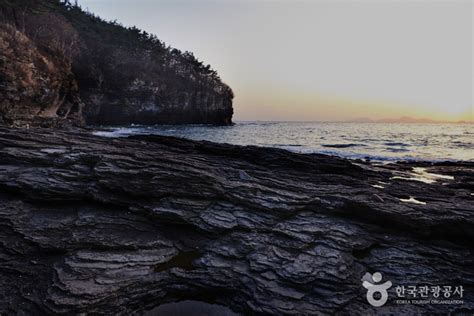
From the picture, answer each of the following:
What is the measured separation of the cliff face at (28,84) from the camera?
2956cm

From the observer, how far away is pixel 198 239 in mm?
6562

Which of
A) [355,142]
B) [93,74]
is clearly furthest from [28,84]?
[355,142]

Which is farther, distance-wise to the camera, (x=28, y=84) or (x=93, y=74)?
(x=93, y=74)

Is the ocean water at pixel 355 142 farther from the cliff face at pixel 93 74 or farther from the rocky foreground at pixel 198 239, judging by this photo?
the rocky foreground at pixel 198 239

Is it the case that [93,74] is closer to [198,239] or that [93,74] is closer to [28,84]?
[28,84]

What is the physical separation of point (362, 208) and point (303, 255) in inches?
88.5

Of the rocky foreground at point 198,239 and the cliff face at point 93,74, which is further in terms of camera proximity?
the cliff face at point 93,74

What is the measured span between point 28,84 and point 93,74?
3804 cm

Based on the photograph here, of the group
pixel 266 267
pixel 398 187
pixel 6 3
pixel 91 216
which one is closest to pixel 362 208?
pixel 266 267

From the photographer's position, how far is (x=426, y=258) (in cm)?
616

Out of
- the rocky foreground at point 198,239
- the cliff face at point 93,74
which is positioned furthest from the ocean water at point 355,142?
the rocky foreground at point 198,239

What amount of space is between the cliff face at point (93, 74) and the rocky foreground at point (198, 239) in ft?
89.8

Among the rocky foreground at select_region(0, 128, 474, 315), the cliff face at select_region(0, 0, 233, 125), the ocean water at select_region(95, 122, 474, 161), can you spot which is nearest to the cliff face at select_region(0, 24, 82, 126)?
the cliff face at select_region(0, 0, 233, 125)

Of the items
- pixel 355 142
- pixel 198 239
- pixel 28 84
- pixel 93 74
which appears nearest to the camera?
pixel 198 239
